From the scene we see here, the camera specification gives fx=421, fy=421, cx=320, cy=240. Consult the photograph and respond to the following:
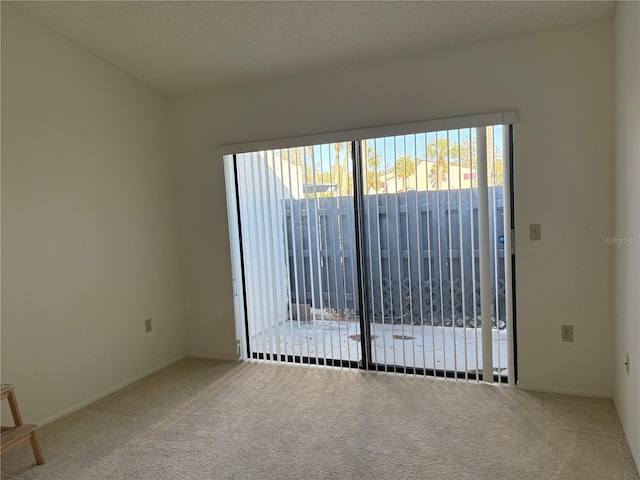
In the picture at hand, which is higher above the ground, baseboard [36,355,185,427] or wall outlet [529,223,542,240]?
wall outlet [529,223,542,240]

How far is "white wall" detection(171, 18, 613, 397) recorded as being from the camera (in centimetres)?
250

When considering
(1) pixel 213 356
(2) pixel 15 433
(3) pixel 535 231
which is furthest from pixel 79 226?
(3) pixel 535 231

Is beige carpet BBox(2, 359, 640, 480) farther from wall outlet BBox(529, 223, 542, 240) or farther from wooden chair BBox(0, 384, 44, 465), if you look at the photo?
wall outlet BBox(529, 223, 542, 240)

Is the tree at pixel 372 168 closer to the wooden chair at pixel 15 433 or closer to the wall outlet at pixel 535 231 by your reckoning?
the wall outlet at pixel 535 231

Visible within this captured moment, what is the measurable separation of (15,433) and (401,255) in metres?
2.41

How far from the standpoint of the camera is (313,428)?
239 centimetres

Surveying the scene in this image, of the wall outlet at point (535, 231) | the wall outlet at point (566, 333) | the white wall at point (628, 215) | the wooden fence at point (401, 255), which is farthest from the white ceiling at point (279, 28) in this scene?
the wall outlet at point (566, 333)

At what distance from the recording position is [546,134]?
2588 millimetres

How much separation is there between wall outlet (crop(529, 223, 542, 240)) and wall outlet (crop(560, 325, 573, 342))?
0.58m

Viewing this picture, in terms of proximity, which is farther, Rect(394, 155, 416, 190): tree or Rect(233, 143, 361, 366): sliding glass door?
Rect(233, 143, 361, 366): sliding glass door

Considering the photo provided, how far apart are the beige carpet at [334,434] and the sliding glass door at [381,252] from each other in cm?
28

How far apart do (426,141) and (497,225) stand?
2.38 feet

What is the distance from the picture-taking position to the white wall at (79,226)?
97.7 inches

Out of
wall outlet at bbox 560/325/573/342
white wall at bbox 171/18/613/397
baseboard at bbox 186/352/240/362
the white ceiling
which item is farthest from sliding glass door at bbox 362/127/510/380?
baseboard at bbox 186/352/240/362
